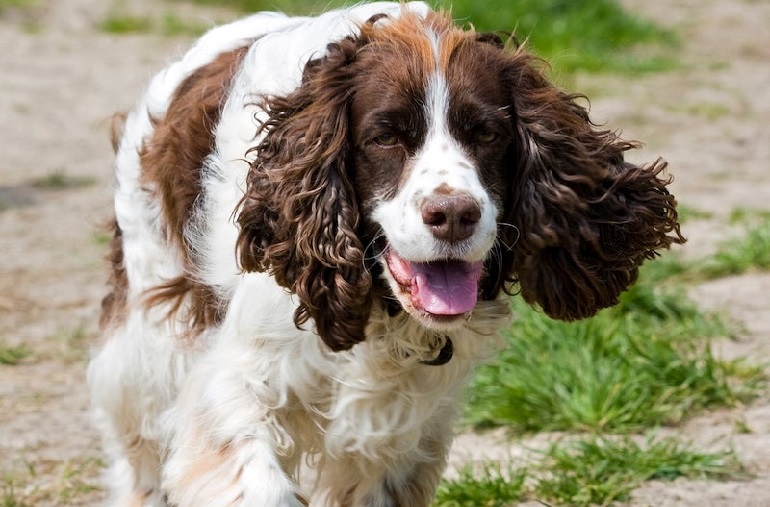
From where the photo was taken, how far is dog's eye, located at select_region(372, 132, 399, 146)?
12.1 ft

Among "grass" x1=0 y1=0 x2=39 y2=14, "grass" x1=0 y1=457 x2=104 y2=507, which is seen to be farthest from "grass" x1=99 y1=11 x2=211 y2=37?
"grass" x1=0 y1=457 x2=104 y2=507

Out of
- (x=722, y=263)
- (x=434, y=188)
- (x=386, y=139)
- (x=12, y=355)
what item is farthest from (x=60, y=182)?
(x=434, y=188)

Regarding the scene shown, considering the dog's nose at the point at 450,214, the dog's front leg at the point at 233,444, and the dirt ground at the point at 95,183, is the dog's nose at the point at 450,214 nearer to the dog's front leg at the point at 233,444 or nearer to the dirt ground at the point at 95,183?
the dog's front leg at the point at 233,444

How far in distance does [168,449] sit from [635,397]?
188 centimetres

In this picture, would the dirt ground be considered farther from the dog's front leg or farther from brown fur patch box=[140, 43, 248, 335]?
the dog's front leg

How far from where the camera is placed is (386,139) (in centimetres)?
371

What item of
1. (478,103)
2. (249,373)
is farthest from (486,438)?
(478,103)

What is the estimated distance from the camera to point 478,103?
12.2 ft

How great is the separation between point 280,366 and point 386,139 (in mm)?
697

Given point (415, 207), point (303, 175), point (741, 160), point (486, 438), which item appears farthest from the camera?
point (741, 160)

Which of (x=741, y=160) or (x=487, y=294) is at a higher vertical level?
(x=487, y=294)

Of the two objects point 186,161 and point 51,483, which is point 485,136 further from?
point 51,483

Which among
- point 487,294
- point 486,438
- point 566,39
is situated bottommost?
point 566,39

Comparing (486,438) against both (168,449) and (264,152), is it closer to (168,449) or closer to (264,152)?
(168,449)
